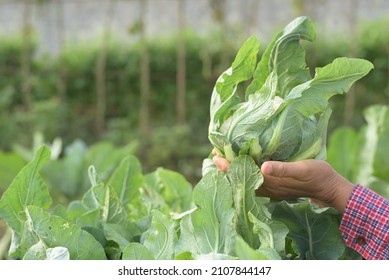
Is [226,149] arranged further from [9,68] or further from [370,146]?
[9,68]

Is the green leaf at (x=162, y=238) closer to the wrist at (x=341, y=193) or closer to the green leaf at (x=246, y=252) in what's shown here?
the green leaf at (x=246, y=252)

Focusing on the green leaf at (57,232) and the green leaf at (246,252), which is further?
the green leaf at (57,232)

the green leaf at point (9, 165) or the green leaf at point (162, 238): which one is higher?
the green leaf at point (162, 238)

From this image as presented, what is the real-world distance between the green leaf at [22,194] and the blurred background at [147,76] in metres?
6.14

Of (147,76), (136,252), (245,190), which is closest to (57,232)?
(136,252)

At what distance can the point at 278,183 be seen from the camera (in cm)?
144

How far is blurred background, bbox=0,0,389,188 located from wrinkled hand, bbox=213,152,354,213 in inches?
249

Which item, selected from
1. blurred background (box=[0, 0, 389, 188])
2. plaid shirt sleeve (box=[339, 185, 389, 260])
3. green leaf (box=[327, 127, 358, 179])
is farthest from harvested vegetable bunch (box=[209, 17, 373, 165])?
blurred background (box=[0, 0, 389, 188])

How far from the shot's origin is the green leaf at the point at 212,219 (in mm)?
1404

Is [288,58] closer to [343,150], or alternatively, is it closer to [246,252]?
[246,252]

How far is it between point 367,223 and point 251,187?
29 cm

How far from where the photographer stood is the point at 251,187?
4.65 feet

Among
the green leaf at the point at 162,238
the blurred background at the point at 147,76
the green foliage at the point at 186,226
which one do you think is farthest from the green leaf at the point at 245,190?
the blurred background at the point at 147,76
